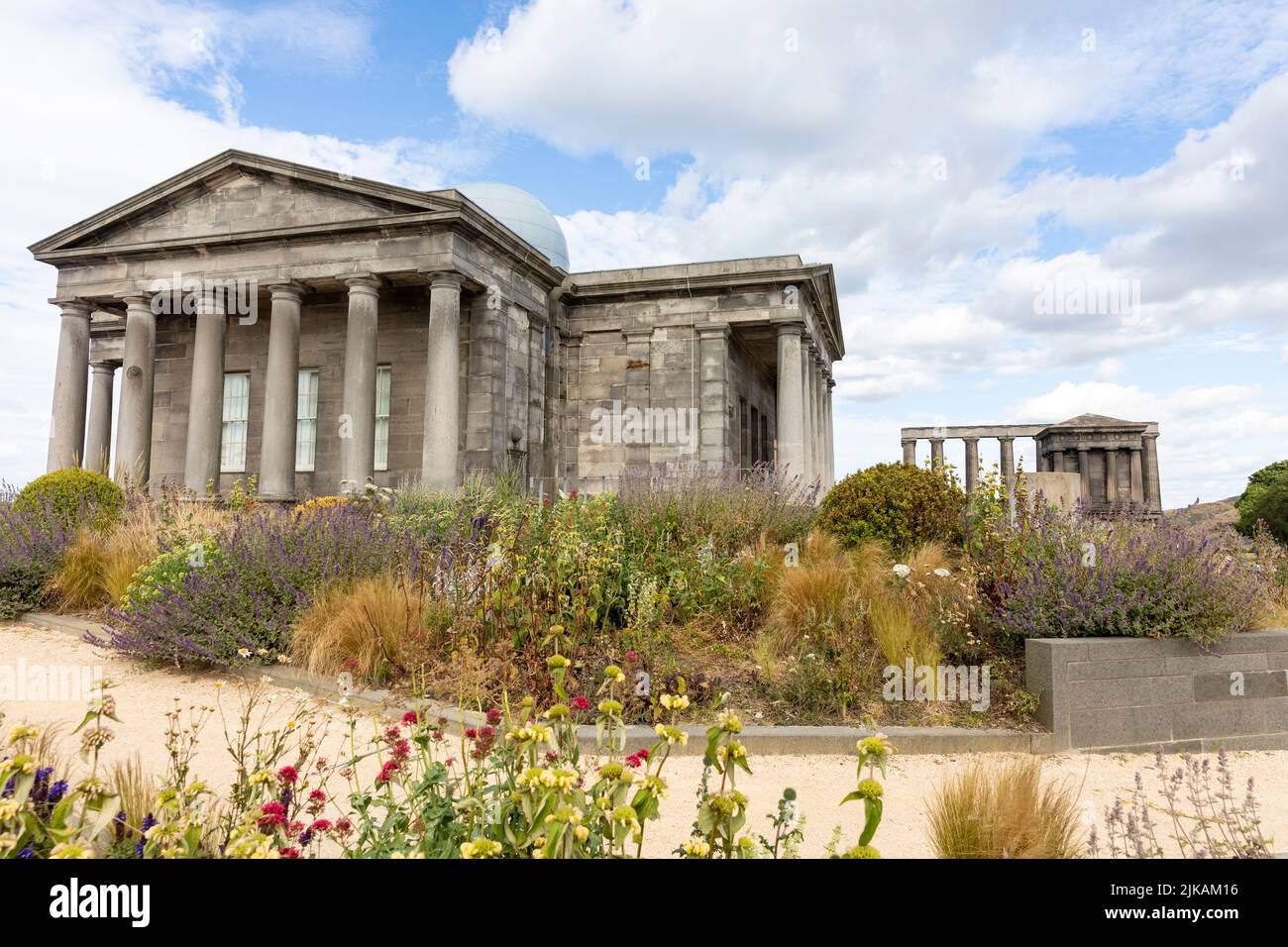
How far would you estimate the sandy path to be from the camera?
387 centimetres

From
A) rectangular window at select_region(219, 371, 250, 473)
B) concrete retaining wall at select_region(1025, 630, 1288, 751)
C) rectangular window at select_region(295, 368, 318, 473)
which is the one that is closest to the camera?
concrete retaining wall at select_region(1025, 630, 1288, 751)

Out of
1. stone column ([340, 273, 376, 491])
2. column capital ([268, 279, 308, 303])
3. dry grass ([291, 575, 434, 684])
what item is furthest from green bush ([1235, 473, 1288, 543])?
dry grass ([291, 575, 434, 684])

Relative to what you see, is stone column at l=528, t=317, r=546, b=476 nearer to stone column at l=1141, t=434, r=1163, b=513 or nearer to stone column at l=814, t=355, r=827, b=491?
stone column at l=814, t=355, r=827, b=491

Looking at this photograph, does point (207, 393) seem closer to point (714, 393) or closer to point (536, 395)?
point (536, 395)

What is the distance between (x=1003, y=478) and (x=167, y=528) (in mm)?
9458

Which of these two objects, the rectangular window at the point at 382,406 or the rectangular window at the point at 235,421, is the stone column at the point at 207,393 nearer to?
the rectangular window at the point at 235,421

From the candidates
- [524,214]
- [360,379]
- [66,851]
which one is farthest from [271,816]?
[524,214]

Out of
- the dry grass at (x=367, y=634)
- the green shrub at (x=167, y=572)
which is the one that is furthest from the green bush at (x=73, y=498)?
the dry grass at (x=367, y=634)

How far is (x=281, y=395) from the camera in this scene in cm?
1589

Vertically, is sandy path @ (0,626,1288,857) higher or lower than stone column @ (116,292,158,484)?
lower

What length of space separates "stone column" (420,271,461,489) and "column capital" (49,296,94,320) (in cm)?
901

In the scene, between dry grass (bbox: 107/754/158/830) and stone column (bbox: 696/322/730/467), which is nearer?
dry grass (bbox: 107/754/158/830)

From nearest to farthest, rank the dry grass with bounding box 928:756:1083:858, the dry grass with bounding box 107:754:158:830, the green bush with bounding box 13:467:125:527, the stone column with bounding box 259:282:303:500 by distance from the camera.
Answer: the dry grass with bounding box 107:754:158:830 → the dry grass with bounding box 928:756:1083:858 → the green bush with bounding box 13:467:125:527 → the stone column with bounding box 259:282:303:500
